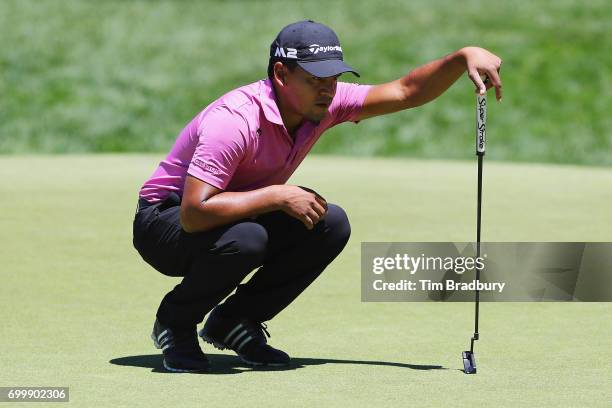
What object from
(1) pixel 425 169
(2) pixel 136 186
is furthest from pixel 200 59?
(2) pixel 136 186

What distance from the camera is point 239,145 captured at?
620cm

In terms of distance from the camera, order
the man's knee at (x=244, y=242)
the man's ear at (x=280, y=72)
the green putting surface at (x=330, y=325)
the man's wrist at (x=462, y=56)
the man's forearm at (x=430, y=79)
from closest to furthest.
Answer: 1. the green putting surface at (x=330, y=325)
2. the man's knee at (x=244, y=242)
3. the man's ear at (x=280, y=72)
4. the man's wrist at (x=462, y=56)
5. the man's forearm at (x=430, y=79)

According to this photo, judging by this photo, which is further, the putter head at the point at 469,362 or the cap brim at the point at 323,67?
the putter head at the point at 469,362

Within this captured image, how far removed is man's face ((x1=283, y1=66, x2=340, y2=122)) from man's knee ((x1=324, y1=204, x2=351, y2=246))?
1.46 feet

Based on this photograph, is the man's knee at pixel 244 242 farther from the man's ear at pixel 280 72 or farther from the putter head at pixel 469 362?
the putter head at pixel 469 362

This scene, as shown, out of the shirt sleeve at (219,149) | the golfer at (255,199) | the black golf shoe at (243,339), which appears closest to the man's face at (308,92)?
the golfer at (255,199)

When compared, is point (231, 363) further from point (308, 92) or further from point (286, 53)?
point (286, 53)

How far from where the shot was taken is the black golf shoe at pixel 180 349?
6445 millimetres

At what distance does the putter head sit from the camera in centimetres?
642

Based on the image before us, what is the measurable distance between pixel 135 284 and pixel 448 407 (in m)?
3.80

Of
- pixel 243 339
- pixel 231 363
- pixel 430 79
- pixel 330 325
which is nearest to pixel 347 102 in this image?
pixel 430 79

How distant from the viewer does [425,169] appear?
16.5m

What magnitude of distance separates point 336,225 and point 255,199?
1.75ft

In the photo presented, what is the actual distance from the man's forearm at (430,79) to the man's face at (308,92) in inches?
24.0
